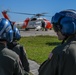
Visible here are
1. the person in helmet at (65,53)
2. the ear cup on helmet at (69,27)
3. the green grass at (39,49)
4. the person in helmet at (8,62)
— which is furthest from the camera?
the green grass at (39,49)

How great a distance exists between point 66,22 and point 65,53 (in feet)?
Result: 1.37

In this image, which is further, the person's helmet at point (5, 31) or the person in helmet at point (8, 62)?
the person's helmet at point (5, 31)

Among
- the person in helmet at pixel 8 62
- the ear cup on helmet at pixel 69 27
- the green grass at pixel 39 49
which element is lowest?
the green grass at pixel 39 49

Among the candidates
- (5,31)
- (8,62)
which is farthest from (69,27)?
(5,31)

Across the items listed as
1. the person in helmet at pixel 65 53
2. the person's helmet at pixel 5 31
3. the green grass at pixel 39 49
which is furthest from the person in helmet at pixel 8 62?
the green grass at pixel 39 49

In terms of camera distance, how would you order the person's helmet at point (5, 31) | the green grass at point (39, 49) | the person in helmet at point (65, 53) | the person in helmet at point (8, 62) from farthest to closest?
1. the green grass at point (39, 49)
2. the person's helmet at point (5, 31)
3. the person in helmet at point (8, 62)
4. the person in helmet at point (65, 53)

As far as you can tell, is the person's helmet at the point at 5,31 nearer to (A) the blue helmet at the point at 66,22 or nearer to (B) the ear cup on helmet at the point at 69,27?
(A) the blue helmet at the point at 66,22

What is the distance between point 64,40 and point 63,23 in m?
0.18

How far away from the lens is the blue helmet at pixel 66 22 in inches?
127

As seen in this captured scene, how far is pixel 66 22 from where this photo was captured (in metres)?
3.25

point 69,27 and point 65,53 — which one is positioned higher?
point 69,27

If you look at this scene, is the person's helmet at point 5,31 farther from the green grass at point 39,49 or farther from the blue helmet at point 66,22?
the green grass at point 39,49

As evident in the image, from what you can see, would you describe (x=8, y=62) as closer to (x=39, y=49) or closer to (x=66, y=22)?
(x=66, y=22)

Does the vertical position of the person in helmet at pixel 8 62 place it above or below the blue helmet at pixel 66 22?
below
